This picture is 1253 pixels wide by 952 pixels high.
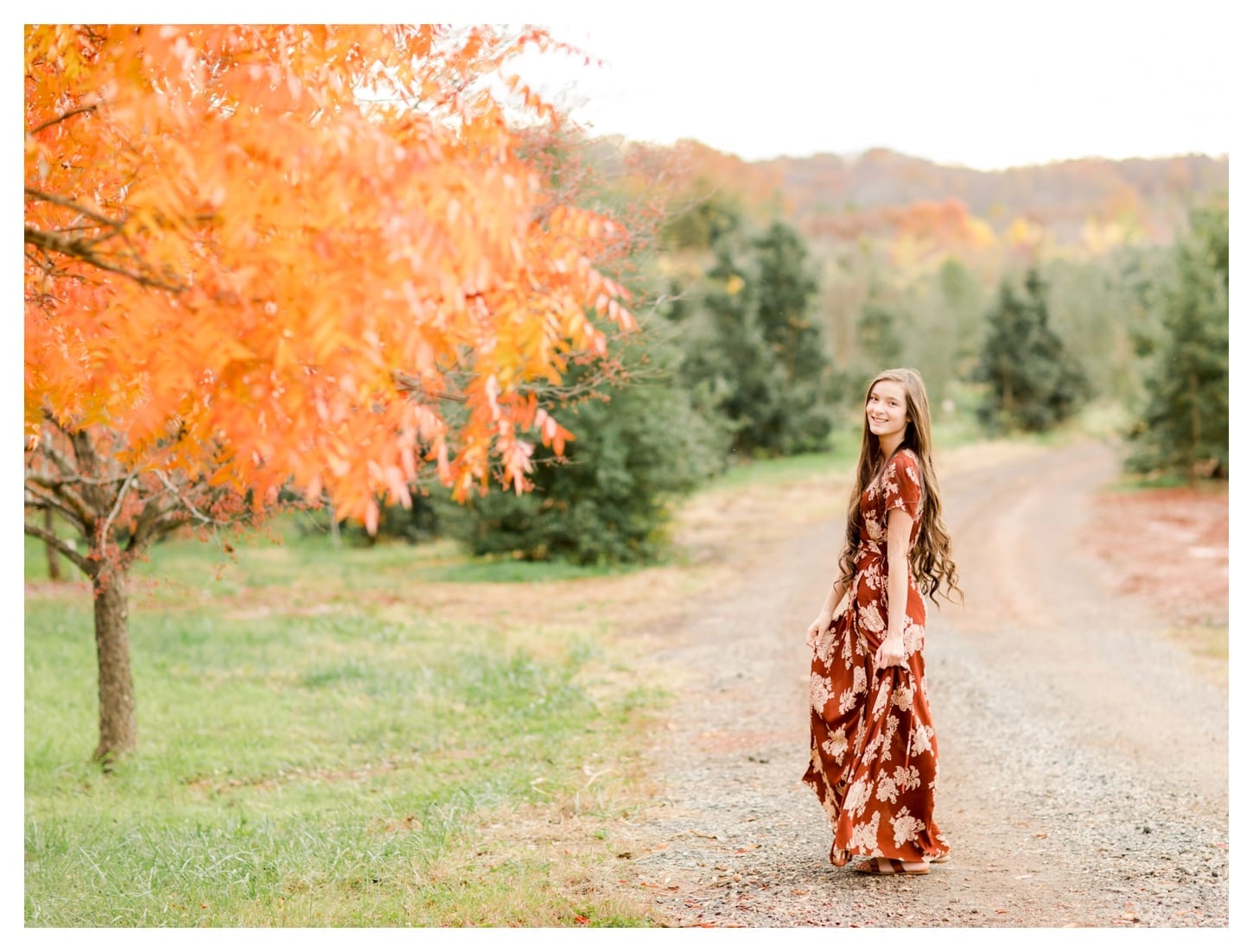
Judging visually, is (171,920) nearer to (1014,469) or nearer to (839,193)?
(1014,469)

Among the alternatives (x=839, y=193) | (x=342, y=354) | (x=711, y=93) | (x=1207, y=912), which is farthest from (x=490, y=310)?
(x=839, y=193)

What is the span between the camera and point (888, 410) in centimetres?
371

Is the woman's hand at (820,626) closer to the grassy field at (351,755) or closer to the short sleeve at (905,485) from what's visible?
the short sleeve at (905,485)

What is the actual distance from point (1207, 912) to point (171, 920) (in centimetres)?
370

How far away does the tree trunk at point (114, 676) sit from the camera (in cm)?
618

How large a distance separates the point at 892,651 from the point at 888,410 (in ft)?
2.73

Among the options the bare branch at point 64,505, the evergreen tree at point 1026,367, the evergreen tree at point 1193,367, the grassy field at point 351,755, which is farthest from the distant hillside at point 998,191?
the bare branch at point 64,505

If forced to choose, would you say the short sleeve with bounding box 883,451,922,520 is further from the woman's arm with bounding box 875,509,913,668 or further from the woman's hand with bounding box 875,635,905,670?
the woman's hand with bounding box 875,635,905,670

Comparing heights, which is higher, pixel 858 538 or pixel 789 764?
pixel 858 538

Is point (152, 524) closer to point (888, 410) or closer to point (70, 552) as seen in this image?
point (70, 552)

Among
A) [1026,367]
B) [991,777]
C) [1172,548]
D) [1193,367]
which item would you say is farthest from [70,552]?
Result: [1026,367]

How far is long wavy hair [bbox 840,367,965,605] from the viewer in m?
3.73

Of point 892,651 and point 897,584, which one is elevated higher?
point 897,584

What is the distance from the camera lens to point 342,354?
95.9 inches
